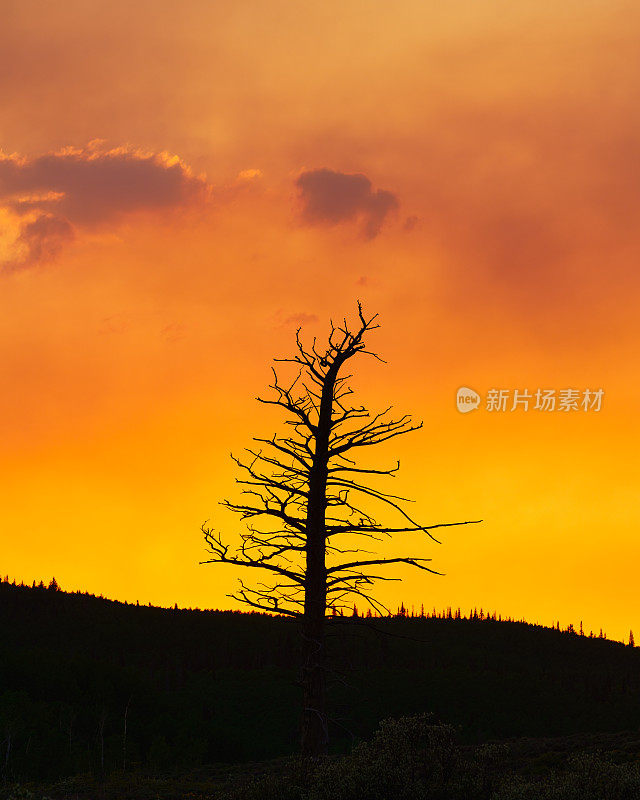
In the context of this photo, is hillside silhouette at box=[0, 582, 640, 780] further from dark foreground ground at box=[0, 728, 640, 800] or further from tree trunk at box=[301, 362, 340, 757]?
dark foreground ground at box=[0, 728, 640, 800]

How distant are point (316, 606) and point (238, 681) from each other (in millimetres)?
92018

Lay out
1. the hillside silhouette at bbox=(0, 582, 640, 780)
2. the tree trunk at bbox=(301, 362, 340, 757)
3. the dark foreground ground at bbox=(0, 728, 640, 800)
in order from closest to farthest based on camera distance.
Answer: the dark foreground ground at bbox=(0, 728, 640, 800), the tree trunk at bbox=(301, 362, 340, 757), the hillside silhouette at bbox=(0, 582, 640, 780)

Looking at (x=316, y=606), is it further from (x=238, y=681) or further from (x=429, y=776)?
(x=238, y=681)

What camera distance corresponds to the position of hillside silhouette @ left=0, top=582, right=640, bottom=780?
66.7 m

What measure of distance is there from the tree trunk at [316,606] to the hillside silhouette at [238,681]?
29605mm

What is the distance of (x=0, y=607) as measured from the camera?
128000mm

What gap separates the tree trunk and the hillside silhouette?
29.6 metres

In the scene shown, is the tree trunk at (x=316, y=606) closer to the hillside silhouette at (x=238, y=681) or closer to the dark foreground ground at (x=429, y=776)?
the dark foreground ground at (x=429, y=776)

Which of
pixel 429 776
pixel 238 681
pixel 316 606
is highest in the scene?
pixel 316 606

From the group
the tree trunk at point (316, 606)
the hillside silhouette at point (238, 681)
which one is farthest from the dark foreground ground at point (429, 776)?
the hillside silhouette at point (238, 681)

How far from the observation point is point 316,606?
19.5m

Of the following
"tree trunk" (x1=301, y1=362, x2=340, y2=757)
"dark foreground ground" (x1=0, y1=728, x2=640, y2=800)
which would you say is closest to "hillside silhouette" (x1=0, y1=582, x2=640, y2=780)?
"tree trunk" (x1=301, y1=362, x2=340, y2=757)

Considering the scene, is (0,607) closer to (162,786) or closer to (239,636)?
(239,636)

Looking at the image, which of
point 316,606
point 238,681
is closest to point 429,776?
point 316,606
